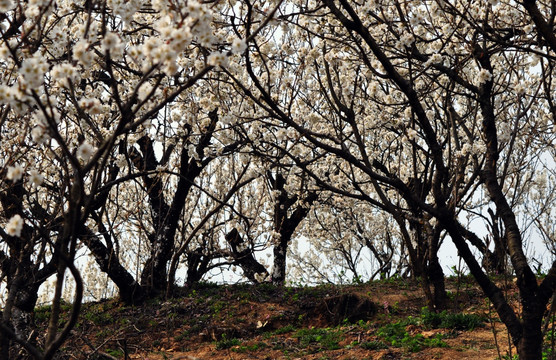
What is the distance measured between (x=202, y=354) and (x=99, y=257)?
3.92 m

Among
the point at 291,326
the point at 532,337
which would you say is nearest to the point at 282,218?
the point at 291,326

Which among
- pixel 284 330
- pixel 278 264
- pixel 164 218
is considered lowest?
pixel 284 330

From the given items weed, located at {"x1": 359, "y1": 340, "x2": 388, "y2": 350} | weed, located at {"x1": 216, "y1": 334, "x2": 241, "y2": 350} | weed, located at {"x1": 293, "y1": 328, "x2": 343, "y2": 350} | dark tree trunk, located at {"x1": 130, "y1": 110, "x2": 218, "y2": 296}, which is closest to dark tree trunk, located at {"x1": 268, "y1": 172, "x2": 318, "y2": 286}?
dark tree trunk, located at {"x1": 130, "y1": 110, "x2": 218, "y2": 296}

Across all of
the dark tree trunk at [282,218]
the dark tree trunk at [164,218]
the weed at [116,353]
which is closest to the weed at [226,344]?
the weed at [116,353]

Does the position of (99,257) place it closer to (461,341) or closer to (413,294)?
(413,294)

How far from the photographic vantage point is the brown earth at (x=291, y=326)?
24.5 feet

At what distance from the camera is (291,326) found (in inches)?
380

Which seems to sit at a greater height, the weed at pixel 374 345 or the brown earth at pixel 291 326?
the brown earth at pixel 291 326

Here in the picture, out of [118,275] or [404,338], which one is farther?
[118,275]

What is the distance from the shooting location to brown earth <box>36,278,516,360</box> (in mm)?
7473

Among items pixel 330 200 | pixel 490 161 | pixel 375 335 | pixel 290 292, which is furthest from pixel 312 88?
pixel 490 161

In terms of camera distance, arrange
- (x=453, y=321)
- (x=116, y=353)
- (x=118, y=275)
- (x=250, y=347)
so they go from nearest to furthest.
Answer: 1. (x=453, y=321)
2. (x=250, y=347)
3. (x=116, y=353)
4. (x=118, y=275)

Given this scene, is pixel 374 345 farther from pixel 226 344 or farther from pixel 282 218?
pixel 282 218

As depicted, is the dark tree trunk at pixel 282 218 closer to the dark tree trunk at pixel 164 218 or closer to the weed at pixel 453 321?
the dark tree trunk at pixel 164 218
